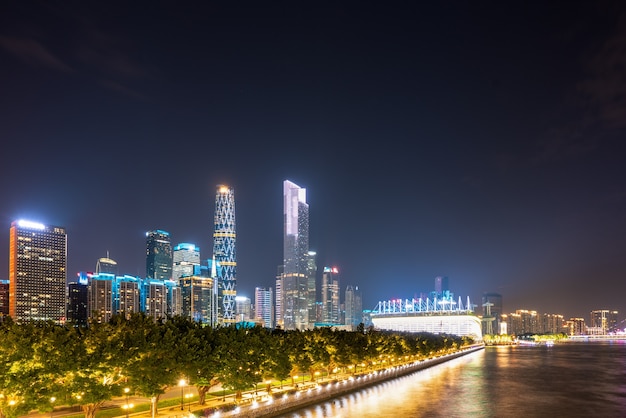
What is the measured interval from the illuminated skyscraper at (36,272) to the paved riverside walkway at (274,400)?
97119 mm

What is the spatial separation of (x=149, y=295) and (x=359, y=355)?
12046cm

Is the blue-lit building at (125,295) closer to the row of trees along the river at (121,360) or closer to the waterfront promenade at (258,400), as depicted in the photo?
the waterfront promenade at (258,400)

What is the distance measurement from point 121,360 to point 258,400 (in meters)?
11.2

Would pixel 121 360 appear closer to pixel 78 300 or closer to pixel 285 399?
pixel 285 399

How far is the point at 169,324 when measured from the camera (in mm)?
37844

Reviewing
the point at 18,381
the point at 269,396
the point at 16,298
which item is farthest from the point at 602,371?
the point at 16,298

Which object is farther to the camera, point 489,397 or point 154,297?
point 154,297

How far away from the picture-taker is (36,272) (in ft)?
447

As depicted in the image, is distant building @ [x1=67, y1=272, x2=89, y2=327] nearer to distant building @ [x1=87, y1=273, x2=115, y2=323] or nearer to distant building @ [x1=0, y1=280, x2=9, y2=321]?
distant building @ [x1=87, y1=273, x2=115, y2=323]

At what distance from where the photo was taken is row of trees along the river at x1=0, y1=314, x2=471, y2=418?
2677 cm

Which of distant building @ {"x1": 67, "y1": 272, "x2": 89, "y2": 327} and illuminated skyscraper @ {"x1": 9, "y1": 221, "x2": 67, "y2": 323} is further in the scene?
distant building @ {"x1": 67, "y1": 272, "x2": 89, "y2": 327}

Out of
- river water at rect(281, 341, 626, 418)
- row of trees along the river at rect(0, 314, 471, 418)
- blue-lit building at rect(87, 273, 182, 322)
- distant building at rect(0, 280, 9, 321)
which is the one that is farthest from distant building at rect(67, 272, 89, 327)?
row of trees along the river at rect(0, 314, 471, 418)

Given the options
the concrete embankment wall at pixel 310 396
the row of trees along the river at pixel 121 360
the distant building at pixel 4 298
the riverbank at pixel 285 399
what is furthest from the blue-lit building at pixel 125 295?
the row of trees along the river at pixel 121 360

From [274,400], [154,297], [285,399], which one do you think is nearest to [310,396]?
[285,399]
